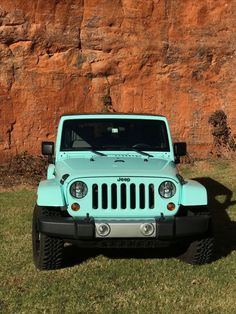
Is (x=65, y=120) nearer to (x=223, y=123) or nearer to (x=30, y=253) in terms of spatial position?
(x=30, y=253)

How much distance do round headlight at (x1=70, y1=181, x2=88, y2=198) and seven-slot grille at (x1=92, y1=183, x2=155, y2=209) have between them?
9cm

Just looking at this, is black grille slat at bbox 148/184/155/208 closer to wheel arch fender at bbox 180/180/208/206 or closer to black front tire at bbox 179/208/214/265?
wheel arch fender at bbox 180/180/208/206

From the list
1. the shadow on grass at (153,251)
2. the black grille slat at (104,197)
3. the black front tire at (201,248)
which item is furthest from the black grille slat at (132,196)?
the shadow on grass at (153,251)

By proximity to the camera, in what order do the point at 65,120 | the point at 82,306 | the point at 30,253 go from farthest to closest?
the point at 65,120
the point at 30,253
the point at 82,306

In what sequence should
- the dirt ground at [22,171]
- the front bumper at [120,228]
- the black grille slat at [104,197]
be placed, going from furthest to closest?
the dirt ground at [22,171]
the black grille slat at [104,197]
the front bumper at [120,228]

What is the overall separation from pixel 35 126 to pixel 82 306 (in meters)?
10.1

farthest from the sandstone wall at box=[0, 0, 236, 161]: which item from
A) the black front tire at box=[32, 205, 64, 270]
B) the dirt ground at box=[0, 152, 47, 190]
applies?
the black front tire at box=[32, 205, 64, 270]

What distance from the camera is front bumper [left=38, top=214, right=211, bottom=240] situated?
16.1 ft

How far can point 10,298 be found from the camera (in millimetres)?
4590

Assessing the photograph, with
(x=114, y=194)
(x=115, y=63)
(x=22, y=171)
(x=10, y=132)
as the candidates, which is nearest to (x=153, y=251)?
(x=114, y=194)

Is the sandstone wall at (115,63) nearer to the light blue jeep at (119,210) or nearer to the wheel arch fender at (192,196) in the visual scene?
the light blue jeep at (119,210)

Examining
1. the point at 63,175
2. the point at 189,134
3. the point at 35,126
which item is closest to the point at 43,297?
the point at 63,175

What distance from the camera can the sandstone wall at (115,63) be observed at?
13898 mm

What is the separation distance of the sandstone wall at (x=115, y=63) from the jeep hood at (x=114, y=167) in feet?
26.7
